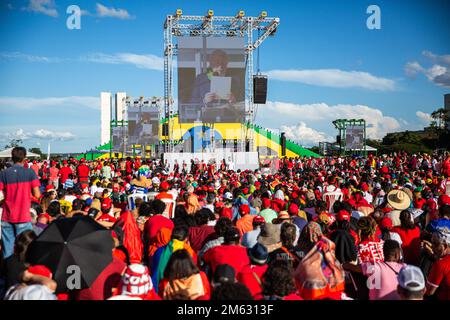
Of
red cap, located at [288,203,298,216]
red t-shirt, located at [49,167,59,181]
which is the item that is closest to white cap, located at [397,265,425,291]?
red cap, located at [288,203,298,216]

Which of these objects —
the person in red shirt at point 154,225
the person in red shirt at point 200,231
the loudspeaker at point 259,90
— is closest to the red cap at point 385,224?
the person in red shirt at point 200,231

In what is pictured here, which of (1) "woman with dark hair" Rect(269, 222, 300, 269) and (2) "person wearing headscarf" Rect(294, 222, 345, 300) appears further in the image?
(1) "woman with dark hair" Rect(269, 222, 300, 269)

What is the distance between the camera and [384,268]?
4.52 m

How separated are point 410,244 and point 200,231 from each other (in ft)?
8.44

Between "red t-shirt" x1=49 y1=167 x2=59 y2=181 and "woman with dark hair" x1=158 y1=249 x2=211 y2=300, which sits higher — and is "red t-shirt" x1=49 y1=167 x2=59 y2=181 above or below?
below

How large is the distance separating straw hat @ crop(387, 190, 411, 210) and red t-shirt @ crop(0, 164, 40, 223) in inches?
222

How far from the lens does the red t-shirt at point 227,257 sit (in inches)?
185

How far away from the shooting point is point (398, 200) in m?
8.49

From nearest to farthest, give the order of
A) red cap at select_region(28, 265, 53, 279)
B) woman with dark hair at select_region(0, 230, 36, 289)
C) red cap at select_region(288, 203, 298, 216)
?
1. red cap at select_region(28, 265, 53, 279)
2. woman with dark hair at select_region(0, 230, 36, 289)
3. red cap at select_region(288, 203, 298, 216)

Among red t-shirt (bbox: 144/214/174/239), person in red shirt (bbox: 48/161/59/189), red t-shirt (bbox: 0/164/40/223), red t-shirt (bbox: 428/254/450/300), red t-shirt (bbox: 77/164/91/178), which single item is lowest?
person in red shirt (bbox: 48/161/59/189)

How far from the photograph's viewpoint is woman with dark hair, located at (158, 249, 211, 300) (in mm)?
3900

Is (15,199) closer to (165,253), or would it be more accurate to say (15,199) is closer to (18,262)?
(18,262)

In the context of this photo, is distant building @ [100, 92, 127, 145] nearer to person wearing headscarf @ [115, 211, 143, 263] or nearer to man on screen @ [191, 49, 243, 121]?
man on screen @ [191, 49, 243, 121]
